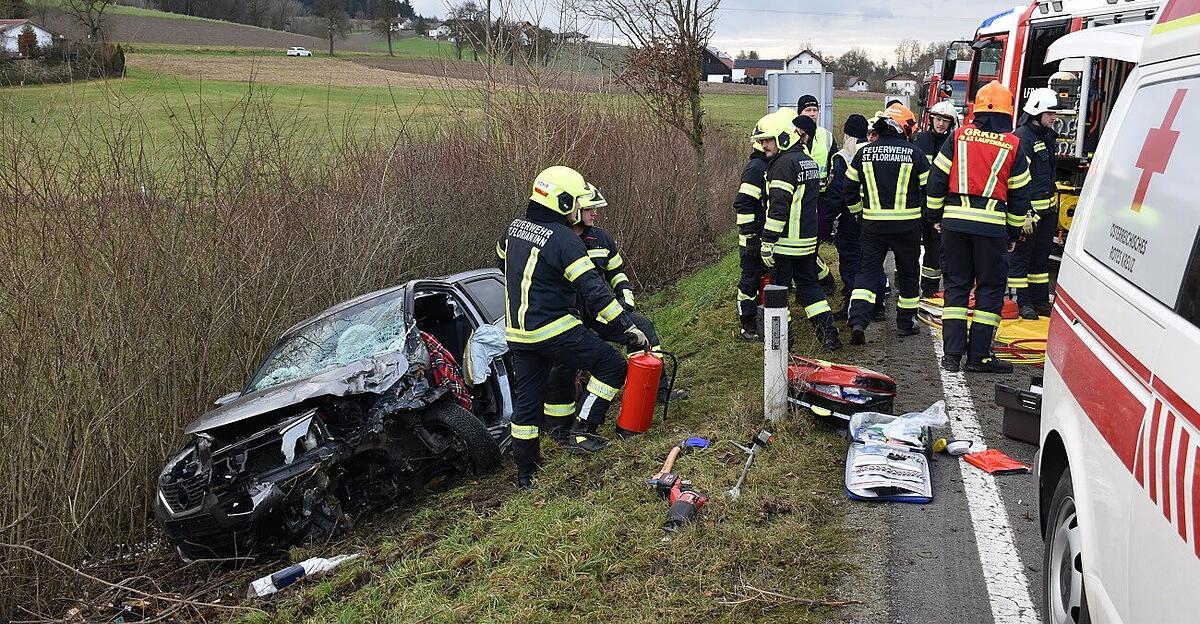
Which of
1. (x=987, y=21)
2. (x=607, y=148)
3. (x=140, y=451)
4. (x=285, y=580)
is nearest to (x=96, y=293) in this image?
(x=140, y=451)

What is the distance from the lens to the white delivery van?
207cm

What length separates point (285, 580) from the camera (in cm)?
568

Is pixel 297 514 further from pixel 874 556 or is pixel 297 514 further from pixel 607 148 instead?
pixel 607 148

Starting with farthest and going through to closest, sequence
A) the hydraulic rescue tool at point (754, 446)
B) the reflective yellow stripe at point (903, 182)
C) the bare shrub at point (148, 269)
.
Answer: the reflective yellow stripe at point (903, 182), the bare shrub at point (148, 269), the hydraulic rescue tool at point (754, 446)

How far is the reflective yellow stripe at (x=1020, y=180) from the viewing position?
6.71 metres

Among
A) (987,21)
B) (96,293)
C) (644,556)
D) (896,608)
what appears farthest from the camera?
(987,21)

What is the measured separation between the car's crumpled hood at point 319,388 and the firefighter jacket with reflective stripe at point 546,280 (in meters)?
0.86

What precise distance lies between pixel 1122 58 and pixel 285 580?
26.3 ft

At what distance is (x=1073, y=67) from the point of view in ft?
33.0

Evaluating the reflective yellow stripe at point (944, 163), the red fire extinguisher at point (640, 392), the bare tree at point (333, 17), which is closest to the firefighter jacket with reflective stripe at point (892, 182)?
the reflective yellow stripe at point (944, 163)

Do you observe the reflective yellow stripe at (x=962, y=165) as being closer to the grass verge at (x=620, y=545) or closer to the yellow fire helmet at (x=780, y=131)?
the yellow fire helmet at (x=780, y=131)

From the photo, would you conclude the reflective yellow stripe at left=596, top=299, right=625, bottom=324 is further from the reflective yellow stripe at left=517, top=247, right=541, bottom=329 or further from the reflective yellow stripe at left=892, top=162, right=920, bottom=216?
the reflective yellow stripe at left=892, top=162, right=920, bottom=216

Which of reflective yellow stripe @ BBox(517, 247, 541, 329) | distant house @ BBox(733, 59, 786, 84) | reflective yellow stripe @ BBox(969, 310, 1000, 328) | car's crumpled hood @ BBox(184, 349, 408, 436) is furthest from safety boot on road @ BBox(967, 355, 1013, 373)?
distant house @ BBox(733, 59, 786, 84)

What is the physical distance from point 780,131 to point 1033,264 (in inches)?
111
